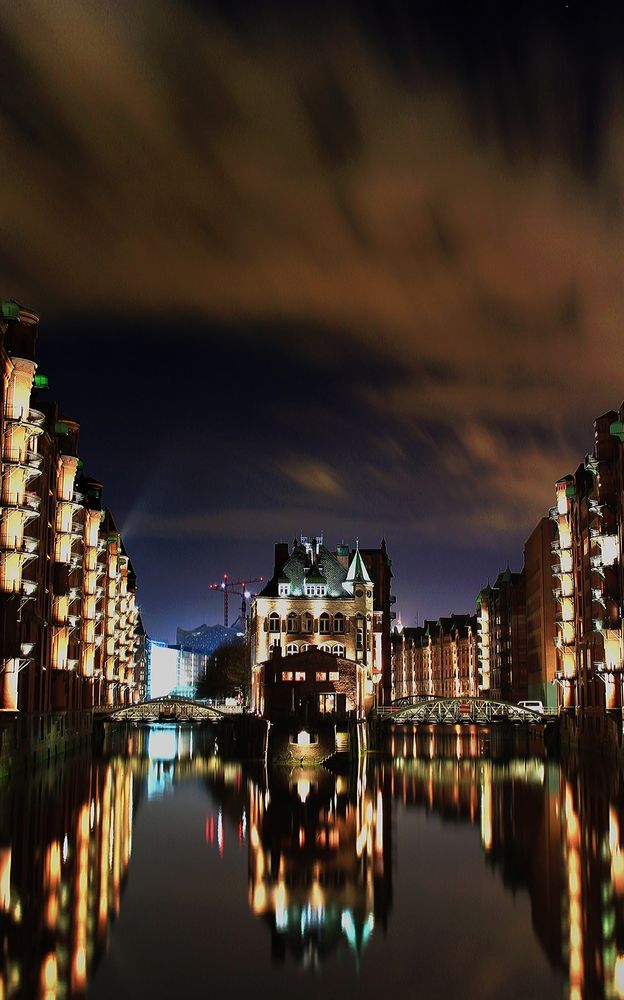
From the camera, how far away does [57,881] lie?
3234 cm

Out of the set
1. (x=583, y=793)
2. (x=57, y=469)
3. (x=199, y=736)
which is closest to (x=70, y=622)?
(x=57, y=469)

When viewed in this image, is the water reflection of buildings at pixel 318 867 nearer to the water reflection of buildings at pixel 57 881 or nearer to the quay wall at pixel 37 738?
the water reflection of buildings at pixel 57 881

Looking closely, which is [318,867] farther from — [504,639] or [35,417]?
[504,639]

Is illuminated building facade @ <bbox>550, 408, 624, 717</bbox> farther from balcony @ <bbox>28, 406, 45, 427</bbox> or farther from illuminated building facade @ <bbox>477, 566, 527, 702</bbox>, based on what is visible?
illuminated building facade @ <bbox>477, 566, 527, 702</bbox>

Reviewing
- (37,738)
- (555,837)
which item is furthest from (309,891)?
(37,738)

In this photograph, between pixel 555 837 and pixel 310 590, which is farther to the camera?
pixel 310 590

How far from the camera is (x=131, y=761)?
91.4 m

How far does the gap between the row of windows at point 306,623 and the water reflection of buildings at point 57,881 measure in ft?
264

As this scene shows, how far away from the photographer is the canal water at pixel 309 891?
24.1 meters

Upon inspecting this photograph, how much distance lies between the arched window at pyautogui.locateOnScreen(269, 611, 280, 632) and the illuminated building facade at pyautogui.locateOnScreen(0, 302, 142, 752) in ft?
67.2

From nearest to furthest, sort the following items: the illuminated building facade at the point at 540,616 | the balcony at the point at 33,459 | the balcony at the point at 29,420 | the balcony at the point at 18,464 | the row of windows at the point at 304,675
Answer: the balcony at the point at 18,464 < the balcony at the point at 29,420 < the balcony at the point at 33,459 < the row of windows at the point at 304,675 < the illuminated building facade at the point at 540,616

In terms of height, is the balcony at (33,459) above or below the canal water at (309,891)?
above

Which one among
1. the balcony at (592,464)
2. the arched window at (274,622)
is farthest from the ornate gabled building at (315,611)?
the balcony at (592,464)

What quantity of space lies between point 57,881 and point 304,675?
7444cm
